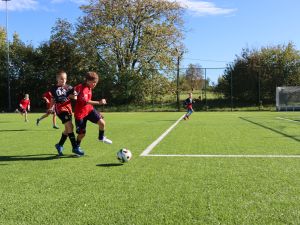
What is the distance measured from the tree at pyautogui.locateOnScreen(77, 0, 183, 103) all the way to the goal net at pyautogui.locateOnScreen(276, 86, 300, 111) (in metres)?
12.3

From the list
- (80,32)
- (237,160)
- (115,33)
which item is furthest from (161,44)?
(237,160)

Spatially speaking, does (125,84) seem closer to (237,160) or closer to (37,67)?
(37,67)

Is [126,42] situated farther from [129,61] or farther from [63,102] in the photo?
[63,102]

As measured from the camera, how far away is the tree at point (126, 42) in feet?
138

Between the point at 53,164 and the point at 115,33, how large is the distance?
3587cm

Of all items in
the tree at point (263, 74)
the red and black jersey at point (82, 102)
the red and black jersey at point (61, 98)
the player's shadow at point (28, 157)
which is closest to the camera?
the player's shadow at point (28, 157)

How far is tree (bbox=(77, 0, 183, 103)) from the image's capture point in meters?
42.1

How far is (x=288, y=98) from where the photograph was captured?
119 ft

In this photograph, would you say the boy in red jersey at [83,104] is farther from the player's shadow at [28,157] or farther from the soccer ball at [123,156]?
the soccer ball at [123,156]

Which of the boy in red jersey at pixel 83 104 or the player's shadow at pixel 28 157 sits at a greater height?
the boy in red jersey at pixel 83 104

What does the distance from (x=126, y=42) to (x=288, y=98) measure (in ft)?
59.6

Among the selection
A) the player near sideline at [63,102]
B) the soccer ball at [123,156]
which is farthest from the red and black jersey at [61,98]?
the soccer ball at [123,156]

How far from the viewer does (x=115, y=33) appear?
1635 inches

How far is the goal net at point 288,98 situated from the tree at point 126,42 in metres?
12.3
